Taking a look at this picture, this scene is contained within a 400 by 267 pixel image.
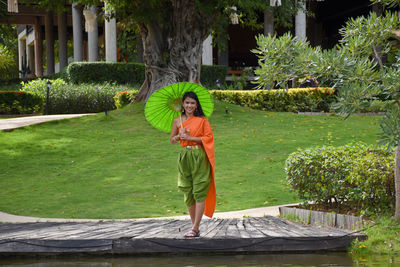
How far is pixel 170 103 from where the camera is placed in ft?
21.0

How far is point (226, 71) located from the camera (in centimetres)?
2839

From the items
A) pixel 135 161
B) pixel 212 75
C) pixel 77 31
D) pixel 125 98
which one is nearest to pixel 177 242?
pixel 135 161

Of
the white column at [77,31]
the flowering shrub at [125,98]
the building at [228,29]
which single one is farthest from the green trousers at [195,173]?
the white column at [77,31]

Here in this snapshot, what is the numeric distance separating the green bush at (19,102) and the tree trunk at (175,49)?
257 inches

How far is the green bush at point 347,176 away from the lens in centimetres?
654

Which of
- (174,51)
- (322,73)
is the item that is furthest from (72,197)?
(174,51)

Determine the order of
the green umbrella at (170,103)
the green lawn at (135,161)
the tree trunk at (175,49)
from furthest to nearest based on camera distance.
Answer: the tree trunk at (175,49)
the green lawn at (135,161)
the green umbrella at (170,103)

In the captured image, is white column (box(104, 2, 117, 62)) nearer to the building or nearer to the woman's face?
the building

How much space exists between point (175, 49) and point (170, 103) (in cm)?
1079

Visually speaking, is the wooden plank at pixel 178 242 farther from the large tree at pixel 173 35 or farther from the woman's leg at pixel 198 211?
the large tree at pixel 173 35

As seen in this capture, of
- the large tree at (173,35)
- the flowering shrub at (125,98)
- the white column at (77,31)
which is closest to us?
the large tree at (173,35)

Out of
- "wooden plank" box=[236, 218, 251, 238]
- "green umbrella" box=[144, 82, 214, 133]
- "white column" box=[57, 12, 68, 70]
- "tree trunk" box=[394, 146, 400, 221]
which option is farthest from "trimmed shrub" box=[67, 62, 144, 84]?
"tree trunk" box=[394, 146, 400, 221]

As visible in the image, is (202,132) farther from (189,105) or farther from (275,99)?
(275,99)

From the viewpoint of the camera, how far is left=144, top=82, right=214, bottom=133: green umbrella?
20.6 ft
